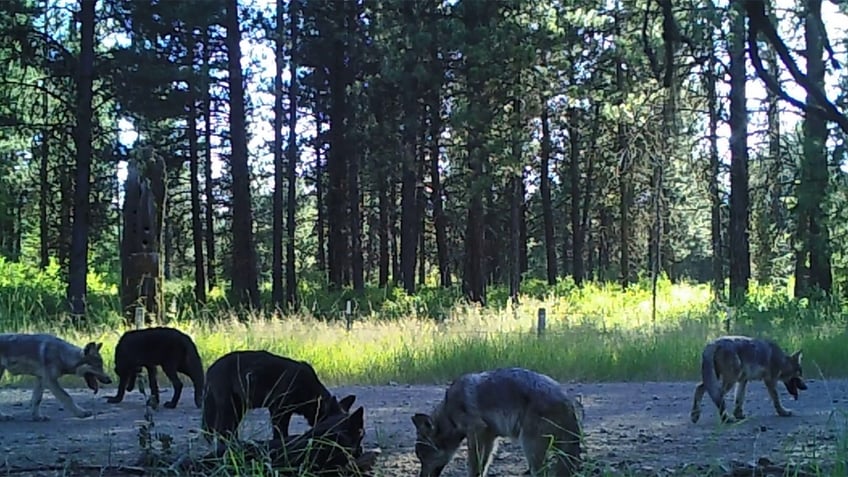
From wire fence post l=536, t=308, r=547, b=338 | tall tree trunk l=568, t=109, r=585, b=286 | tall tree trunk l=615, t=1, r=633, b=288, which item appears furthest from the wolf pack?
tall tree trunk l=568, t=109, r=585, b=286

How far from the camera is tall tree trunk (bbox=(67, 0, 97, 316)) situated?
21.6 meters

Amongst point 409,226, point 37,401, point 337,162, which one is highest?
point 337,162

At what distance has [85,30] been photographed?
856 inches

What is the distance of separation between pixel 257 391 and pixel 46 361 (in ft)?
11.5

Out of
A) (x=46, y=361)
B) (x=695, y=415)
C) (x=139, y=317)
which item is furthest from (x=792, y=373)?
(x=139, y=317)

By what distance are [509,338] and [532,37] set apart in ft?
43.9

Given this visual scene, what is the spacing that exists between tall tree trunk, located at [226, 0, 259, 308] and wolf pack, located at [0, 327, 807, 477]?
1254 cm

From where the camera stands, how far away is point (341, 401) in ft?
20.3

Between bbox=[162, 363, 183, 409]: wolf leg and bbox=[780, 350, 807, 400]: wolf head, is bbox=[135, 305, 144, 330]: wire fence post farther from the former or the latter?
bbox=[780, 350, 807, 400]: wolf head

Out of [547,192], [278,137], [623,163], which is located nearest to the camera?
[623,163]

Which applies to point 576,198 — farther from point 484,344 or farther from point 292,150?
point 484,344

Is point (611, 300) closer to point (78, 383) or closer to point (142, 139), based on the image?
point (142, 139)

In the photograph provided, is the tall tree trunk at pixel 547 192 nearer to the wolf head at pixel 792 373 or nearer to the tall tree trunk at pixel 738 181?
the tall tree trunk at pixel 738 181

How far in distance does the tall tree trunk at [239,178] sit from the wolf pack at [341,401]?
12.5 m
